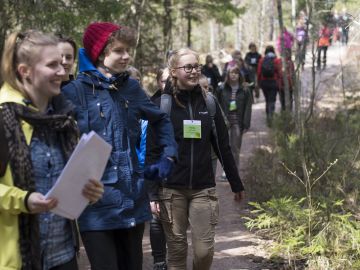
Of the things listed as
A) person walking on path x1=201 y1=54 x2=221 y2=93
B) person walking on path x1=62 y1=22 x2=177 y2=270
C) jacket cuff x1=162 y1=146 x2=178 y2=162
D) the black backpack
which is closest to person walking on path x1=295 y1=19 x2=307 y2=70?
the black backpack

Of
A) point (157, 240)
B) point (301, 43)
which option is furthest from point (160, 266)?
point (301, 43)

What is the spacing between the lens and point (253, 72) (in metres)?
20.4

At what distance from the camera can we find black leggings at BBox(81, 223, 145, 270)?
11.9ft

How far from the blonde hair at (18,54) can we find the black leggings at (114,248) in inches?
40.5

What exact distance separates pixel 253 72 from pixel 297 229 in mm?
14247

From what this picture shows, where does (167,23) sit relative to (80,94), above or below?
above

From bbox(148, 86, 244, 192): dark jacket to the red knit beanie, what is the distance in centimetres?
108

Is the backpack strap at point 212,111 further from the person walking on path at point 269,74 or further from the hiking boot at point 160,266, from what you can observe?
the person walking on path at point 269,74

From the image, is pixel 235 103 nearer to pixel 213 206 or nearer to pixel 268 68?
pixel 213 206

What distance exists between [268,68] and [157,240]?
1059 centimetres

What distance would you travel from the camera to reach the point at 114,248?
12.3 feet

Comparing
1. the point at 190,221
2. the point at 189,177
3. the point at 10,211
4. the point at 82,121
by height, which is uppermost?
the point at 82,121

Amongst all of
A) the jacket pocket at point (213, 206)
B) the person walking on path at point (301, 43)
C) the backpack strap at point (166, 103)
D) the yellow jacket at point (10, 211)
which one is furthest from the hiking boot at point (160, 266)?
the person walking on path at point (301, 43)

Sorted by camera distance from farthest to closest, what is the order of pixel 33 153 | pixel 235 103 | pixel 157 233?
pixel 235 103 < pixel 157 233 < pixel 33 153
